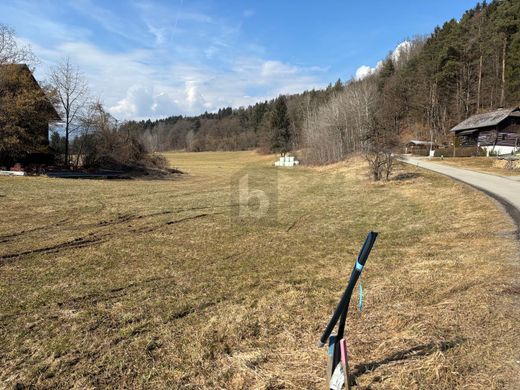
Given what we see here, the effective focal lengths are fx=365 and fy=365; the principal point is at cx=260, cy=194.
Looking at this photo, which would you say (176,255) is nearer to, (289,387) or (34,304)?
(34,304)

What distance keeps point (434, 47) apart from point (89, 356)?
71832 mm

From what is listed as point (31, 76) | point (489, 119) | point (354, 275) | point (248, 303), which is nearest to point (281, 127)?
point (489, 119)

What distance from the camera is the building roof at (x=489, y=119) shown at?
4181 centimetres

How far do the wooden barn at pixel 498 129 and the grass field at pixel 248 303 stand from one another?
37208 millimetres

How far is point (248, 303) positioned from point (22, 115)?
3125 cm

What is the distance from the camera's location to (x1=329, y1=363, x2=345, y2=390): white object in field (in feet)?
9.29

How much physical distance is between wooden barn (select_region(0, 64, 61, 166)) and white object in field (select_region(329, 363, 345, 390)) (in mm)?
32266

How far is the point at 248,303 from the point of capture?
5539 mm

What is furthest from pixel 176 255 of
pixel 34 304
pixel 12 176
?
pixel 12 176

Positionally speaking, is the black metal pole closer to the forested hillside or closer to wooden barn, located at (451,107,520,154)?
the forested hillside

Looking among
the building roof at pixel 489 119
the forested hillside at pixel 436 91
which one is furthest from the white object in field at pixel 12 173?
the building roof at pixel 489 119

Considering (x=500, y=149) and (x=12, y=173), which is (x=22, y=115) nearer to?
(x=12, y=173)

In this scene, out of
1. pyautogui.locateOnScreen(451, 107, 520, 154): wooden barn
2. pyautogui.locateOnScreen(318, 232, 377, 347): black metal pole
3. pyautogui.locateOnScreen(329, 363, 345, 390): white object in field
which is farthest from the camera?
pyautogui.locateOnScreen(451, 107, 520, 154): wooden barn

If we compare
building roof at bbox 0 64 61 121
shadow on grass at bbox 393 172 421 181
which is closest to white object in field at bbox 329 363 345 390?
shadow on grass at bbox 393 172 421 181
